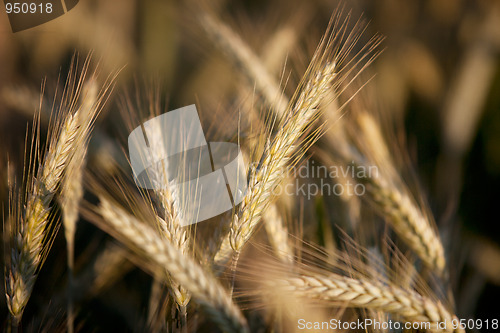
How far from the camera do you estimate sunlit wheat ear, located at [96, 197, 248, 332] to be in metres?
0.42

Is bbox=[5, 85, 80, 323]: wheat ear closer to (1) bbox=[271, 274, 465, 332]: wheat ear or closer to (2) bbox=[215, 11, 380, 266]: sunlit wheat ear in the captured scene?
(2) bbox=[215, 11, 380, 266]: sunlit wheat ear

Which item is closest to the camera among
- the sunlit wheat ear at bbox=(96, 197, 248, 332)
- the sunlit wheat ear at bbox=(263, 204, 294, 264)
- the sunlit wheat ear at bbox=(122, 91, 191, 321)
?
the sunlit wheat ear at bbox=(96, 197, 248, 332)

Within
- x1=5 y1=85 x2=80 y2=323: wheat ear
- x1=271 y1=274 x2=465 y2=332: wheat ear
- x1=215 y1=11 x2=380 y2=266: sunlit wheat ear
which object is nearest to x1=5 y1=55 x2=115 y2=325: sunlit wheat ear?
x1=5 y1=85 x2=80 y2=323: wheat ear

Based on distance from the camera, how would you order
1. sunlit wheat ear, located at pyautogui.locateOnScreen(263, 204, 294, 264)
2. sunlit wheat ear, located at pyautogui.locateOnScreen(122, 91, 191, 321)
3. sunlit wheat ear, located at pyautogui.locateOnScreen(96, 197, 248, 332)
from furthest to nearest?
sunlit wheat ear, located at pyautogui.locateOnScreen(263, 204, 294, 264) → sunlit wheat ear, located at pyautogui.locateOnScreen(122, 91, 191, 321) → sunlit wheat ear, located at pyautogui.locateOnScreen(96, 197, 248, 332)

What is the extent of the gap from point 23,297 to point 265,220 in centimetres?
42

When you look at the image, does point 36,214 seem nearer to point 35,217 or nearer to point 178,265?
point 35,217

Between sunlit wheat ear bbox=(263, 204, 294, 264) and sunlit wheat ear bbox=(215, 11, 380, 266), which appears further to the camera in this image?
sunlit wheat ear bbox=(263, 204, 294, 264)

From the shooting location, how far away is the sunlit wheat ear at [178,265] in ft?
1.37

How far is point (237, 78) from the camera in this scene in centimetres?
88

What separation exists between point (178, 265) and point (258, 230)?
0.25 m

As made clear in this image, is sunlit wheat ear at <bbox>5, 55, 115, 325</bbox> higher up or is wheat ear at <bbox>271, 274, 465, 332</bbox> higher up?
sunlit wheat ear at <bbox>5, 55, 115, 325</bbox>

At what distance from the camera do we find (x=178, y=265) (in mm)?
442

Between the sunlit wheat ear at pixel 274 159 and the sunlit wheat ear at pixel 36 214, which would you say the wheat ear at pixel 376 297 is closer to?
the sunlit wheat ear at pixel 274 159

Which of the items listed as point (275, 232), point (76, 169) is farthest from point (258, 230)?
point (76, 169)
